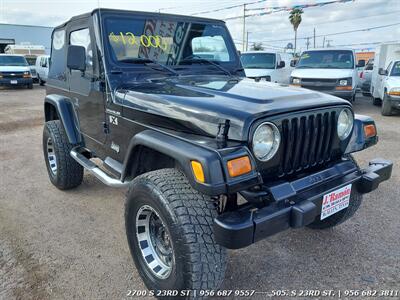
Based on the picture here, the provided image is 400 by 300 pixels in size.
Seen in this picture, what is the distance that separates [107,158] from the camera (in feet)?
11.1

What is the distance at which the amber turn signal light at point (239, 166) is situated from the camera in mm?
1917

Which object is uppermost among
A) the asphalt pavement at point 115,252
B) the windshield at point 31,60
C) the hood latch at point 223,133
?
the windshield at point 31,60

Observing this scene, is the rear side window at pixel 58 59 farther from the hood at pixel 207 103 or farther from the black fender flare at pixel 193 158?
the black fender flare at pixel 193 158

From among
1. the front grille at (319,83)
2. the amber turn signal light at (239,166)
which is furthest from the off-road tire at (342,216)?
the front grille at (319,83)

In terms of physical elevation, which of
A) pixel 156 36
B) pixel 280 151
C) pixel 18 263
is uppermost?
pixel 156 36

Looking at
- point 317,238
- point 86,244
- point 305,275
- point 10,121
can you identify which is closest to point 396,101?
point 317,238

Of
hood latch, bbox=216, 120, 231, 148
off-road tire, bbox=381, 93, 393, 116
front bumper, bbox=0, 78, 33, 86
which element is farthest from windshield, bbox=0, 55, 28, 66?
hood latch, bbox=216, 120, 231, 148

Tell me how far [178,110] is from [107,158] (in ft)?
4.24

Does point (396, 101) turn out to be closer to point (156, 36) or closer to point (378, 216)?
point (378, 216)

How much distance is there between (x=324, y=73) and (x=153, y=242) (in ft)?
29.7

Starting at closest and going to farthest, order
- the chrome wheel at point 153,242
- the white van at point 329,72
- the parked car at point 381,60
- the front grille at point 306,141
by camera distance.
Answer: the front grille at point 306,141 → the chrome wheel at point 153,242 → the white van at point 329,72 → the parked car at point 381,60

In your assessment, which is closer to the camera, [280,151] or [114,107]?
[280,151]

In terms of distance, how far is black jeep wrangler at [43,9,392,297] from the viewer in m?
2.01

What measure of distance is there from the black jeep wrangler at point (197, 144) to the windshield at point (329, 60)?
26.3ft
